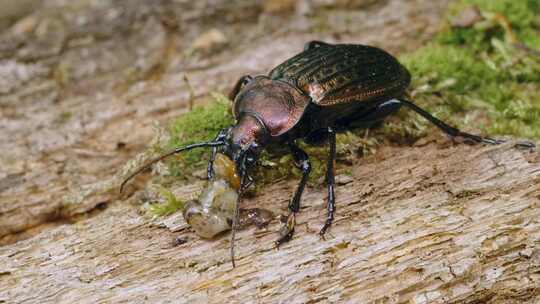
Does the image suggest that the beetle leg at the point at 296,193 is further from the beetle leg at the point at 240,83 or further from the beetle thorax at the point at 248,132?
the beetle leg at the point at 240,83

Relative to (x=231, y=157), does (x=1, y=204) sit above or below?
below

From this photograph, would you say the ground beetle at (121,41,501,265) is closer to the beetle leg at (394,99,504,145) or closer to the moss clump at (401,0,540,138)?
the beetle leg at (394,99,504,145)

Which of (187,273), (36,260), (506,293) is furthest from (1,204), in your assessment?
(506,293)

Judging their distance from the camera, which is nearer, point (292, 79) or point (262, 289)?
point (262, 289)

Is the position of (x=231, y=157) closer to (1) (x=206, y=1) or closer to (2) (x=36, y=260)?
(2) (x=36, y=260)

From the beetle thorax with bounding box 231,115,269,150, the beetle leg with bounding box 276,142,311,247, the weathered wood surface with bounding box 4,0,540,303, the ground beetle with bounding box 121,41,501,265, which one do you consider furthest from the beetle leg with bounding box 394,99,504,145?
the beetle thorax with bounding box 231,115,269,150

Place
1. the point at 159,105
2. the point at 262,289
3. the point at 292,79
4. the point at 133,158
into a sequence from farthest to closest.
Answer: the point at 159,105, the point at 133,158, the point at 292,79, the point at 262,289

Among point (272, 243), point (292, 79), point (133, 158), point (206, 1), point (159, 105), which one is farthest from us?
point (206, 1)

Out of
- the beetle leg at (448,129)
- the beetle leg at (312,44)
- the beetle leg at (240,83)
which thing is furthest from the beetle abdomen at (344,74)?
the beetle leg at (312,44)
